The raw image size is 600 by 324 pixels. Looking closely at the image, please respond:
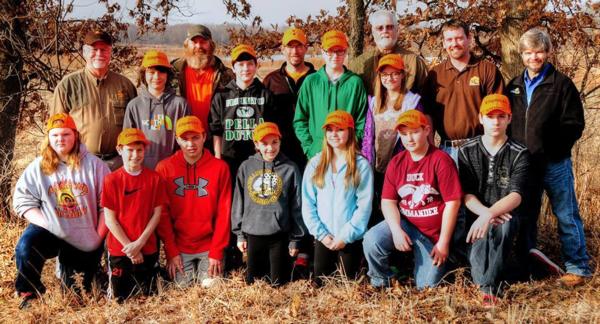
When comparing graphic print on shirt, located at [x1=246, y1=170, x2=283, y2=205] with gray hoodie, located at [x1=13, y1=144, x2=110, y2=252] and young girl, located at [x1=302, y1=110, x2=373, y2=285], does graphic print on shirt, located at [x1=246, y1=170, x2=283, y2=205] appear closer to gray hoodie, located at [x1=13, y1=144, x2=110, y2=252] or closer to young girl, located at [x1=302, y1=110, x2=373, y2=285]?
young girl, located at [x1=302, y1=110, x2=373, y2=285]

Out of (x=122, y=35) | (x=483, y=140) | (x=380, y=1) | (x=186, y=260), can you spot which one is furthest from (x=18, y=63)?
(x=483, y=140)

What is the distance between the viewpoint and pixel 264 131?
17.8 feet

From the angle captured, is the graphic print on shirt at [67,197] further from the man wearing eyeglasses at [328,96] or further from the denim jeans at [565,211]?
the denim jeans at [565,211]

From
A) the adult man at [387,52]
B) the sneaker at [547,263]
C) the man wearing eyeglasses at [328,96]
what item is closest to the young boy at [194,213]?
the man wearing eyeglasses at [328,96]

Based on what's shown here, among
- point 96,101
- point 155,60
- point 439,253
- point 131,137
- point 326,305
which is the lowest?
point 326,305

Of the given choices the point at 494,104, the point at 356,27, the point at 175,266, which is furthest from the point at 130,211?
the point at 356,27

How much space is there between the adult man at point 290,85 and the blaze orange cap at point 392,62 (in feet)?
3.15

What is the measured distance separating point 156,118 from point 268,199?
1.42 meters

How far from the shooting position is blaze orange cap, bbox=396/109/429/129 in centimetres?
503

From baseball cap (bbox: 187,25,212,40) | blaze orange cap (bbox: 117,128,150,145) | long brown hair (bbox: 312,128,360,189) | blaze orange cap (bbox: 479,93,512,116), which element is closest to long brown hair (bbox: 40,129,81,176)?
blaze orange cap (bbox: 117,128,150,145)

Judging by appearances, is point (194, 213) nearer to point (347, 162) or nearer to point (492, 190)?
point (347, 162)

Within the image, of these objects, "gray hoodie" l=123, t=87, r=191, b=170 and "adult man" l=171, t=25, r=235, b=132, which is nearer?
"gray hoodie" l=123, t=87, r=191, b=170

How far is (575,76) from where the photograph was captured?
7.63 meters

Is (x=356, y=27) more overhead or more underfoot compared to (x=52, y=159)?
more overhead
